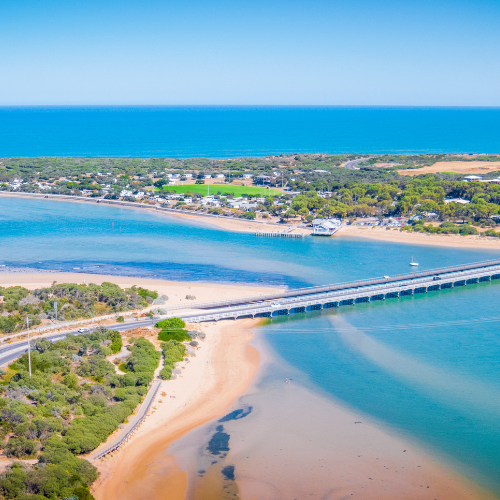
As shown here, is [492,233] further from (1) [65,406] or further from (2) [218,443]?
(1) [65,406]

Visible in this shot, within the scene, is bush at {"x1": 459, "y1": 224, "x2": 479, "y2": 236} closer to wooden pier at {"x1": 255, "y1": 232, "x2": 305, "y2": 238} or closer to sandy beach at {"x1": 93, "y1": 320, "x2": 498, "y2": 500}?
wooden pier at {"x1": 255, "y1": 232, "x2": 305, "y2": 238}

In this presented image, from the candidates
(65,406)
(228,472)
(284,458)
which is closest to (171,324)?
(65,406)

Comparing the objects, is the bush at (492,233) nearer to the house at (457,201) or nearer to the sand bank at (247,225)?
the house at (457,201)

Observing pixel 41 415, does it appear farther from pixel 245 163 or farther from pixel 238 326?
pixel 245 163

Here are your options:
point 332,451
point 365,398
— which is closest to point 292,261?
point 365,398

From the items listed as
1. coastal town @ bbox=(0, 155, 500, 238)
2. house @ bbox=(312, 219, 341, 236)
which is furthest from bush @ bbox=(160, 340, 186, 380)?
coastal town @ bbox=(0, 155, 500, 238)

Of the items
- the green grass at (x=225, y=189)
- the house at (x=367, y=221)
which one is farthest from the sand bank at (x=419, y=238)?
the green grass at (x=225, y=189)
